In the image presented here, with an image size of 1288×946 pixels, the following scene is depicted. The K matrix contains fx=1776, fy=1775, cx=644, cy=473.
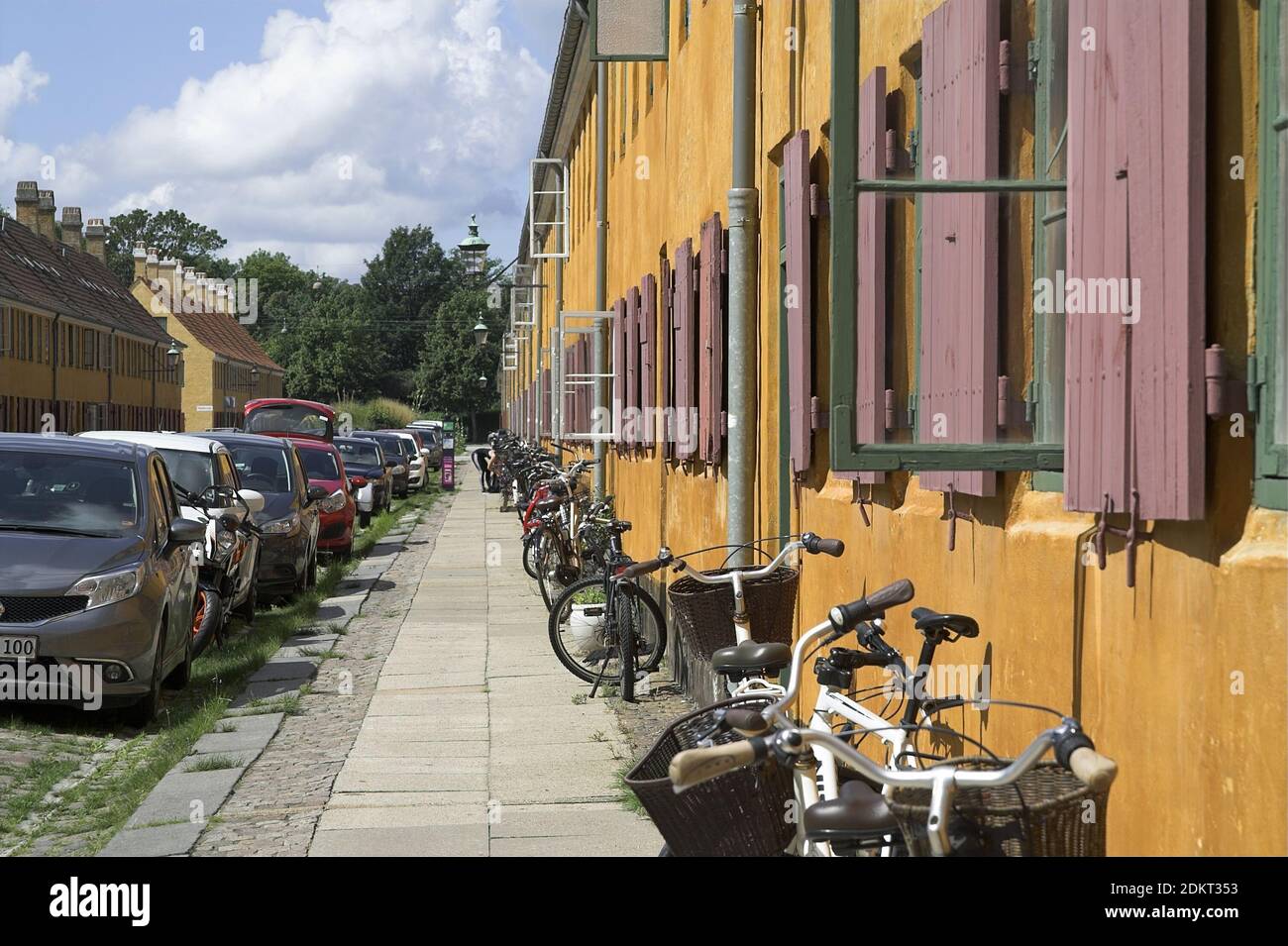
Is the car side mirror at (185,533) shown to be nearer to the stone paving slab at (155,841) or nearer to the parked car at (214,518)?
the parked car at (214,518)

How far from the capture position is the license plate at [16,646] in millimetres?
9734

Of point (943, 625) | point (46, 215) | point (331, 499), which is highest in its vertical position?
point (46, 215)

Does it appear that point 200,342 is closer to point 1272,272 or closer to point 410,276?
point 410,276

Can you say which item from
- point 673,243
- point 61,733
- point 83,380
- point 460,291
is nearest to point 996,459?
point 61,733

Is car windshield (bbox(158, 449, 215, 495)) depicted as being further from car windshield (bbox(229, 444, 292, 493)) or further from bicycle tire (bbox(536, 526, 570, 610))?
bicycle tire (bbox(536, 526, 570, 610))

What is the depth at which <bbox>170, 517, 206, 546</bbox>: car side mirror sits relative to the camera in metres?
11.0

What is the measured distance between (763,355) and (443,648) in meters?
5.40

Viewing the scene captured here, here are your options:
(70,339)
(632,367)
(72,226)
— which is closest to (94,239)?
(72,226)

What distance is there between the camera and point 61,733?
10164 millimetres

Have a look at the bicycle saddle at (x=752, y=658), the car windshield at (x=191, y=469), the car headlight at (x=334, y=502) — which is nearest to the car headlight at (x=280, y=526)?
the car windshield at (x=191, y=469)

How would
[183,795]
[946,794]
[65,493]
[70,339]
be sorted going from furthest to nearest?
[70,339] → [65,493] → [183,795] → [946,794]

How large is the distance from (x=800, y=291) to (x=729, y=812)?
179 inches

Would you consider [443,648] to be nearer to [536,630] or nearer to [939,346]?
[536,630]

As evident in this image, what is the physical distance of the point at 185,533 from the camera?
11008mm
